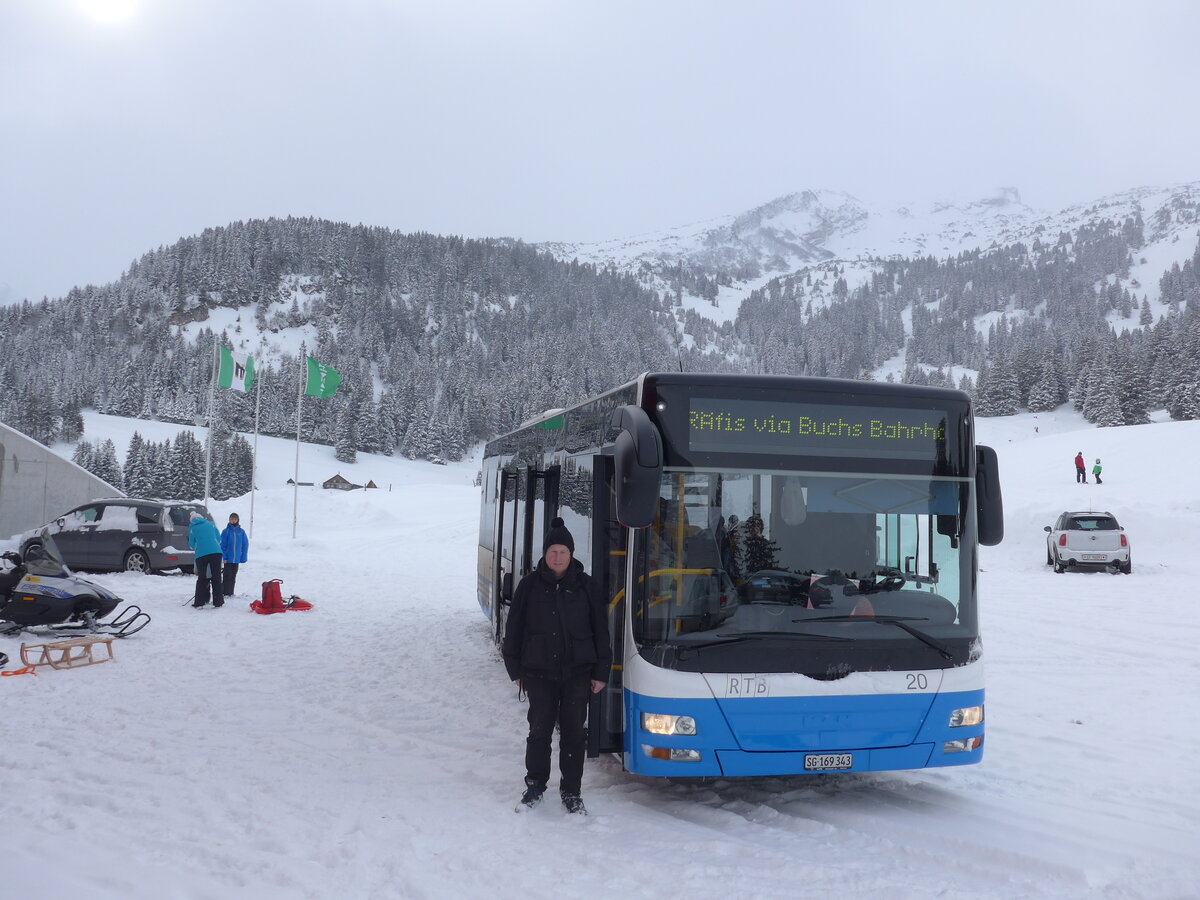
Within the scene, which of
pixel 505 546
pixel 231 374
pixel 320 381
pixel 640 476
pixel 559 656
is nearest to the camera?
pixel 640 476

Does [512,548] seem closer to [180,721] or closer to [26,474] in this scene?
[180,721]

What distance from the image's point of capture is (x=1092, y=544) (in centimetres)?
2189

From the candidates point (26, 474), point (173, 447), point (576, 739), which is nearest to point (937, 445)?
point (576, 739)

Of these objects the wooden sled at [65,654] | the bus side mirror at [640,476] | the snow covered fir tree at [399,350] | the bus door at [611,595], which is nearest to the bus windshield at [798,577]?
the bus door at [611,595]

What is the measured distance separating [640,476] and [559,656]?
4.47ft

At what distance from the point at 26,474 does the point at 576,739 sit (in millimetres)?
26491

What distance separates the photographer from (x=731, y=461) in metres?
5.52

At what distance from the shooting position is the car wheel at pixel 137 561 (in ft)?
63.7

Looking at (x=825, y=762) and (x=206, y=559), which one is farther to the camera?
(x=206, y=559)

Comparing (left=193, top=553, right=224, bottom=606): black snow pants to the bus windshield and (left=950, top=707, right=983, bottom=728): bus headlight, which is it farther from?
(left=950, top=707, right=983, bottom=728): bus headlight

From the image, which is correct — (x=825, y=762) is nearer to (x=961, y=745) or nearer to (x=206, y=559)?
(x=961, y=745)

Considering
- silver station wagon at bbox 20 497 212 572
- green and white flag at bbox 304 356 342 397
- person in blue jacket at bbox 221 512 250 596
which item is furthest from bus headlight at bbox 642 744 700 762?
green and white flag at bbox 304 356 342 397

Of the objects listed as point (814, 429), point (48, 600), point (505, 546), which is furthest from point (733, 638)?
point (48, 600)

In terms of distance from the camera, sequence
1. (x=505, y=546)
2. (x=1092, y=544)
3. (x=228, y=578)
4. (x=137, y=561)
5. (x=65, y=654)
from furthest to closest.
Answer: (x=1092, y=544) < (x=137, y=561) < (x=228, y=578) < (x=505, y=546) < (x=65, y=654)
